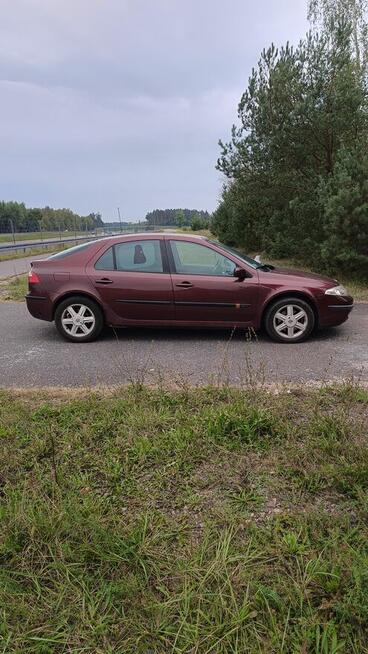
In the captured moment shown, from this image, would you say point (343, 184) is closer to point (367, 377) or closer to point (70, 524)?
point (367, 377)

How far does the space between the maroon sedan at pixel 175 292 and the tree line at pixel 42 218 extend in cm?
4560

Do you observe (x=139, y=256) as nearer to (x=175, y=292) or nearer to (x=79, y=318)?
(x=175, y=292)

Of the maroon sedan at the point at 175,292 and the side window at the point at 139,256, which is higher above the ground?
the side window at the point at 139,256

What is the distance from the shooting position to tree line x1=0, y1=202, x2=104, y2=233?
59.5 meters

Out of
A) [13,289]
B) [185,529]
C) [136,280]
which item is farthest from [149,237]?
[13,289]

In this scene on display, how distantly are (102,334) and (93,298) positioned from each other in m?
0.73

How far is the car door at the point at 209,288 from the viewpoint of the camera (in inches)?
216

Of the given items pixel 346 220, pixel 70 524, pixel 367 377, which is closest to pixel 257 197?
pixel 346 220

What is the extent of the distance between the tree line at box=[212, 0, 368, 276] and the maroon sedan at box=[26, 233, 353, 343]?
15.5 feet

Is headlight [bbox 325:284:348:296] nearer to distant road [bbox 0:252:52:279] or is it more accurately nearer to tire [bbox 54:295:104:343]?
tire [bbox 54:295:104:343]

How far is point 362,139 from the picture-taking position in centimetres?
1067

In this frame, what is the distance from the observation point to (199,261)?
18.5 ft

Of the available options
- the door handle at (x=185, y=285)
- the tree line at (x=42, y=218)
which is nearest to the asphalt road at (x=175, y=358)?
the door handle at (x=185, y=285)

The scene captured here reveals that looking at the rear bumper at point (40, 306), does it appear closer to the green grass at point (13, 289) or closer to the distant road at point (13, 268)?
the green grass at point (13, 289)
